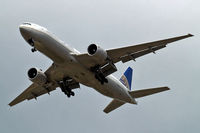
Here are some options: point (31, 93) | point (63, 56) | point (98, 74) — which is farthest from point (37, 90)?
point (63, 56)

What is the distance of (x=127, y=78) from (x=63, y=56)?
13.4 metres

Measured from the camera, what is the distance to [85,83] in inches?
1510

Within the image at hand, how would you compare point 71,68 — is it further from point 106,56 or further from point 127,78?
point 127,78

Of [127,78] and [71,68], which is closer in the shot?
[71,68]

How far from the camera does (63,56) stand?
116 feet

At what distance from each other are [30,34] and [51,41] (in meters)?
1.81

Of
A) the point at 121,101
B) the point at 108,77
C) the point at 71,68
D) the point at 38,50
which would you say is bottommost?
the point at 121,101

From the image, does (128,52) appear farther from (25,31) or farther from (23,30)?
(23,30)

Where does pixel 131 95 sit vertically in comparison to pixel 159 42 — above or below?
below

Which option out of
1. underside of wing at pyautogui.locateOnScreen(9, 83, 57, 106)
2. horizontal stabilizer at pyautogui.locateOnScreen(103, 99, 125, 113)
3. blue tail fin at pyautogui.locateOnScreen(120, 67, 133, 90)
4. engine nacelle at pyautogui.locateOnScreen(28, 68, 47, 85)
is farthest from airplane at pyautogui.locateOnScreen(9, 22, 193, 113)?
blue tail fin at pyautogui.locateOnScreen(120, 67, 133, 90)

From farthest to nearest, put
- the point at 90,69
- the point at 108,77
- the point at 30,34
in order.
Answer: the point at 108,77
the point at 90,69
the point at 30,34

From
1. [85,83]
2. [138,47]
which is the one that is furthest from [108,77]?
[138,47]

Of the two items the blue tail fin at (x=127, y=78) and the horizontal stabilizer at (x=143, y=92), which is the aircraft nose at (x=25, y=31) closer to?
the horizontal stabilizer at (x=143, y=92)

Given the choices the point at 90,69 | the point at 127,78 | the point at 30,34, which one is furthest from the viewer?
the point at 127,78
